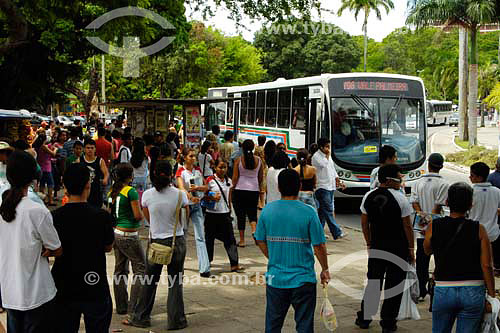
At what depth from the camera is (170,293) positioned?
659 cm

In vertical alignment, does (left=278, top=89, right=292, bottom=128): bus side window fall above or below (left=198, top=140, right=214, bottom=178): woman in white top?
above

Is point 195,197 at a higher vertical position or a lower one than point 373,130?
lower

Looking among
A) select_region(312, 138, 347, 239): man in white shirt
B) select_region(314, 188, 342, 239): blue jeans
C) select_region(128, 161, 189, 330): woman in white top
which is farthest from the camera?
select_region(314, 188, 342, 239): blue jeans

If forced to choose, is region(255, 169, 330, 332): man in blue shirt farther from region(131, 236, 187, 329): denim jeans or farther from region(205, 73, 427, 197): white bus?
region(205, 73, 427, 197): white bus

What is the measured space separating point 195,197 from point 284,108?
441 inches

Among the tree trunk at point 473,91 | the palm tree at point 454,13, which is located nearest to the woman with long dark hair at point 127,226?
the palm tree at point 454,13

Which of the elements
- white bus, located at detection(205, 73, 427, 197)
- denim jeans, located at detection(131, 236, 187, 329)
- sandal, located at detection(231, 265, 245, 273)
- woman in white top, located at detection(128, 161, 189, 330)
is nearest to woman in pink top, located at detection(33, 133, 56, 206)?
white bus, located at detection(205, 73, 427, 197)

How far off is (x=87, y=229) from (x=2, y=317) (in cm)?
271

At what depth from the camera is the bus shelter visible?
17292 millimetres

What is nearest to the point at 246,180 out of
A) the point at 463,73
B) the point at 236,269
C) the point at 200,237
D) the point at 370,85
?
the point at 236,269

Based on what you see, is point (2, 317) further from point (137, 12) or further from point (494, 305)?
point (137, 12)

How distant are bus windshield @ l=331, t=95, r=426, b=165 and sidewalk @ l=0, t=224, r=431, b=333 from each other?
222 inches

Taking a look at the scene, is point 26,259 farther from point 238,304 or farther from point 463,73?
point 463,73

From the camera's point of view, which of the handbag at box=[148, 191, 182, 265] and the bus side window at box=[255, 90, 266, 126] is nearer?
the handbag at box=[148, 191, 182, 265]
